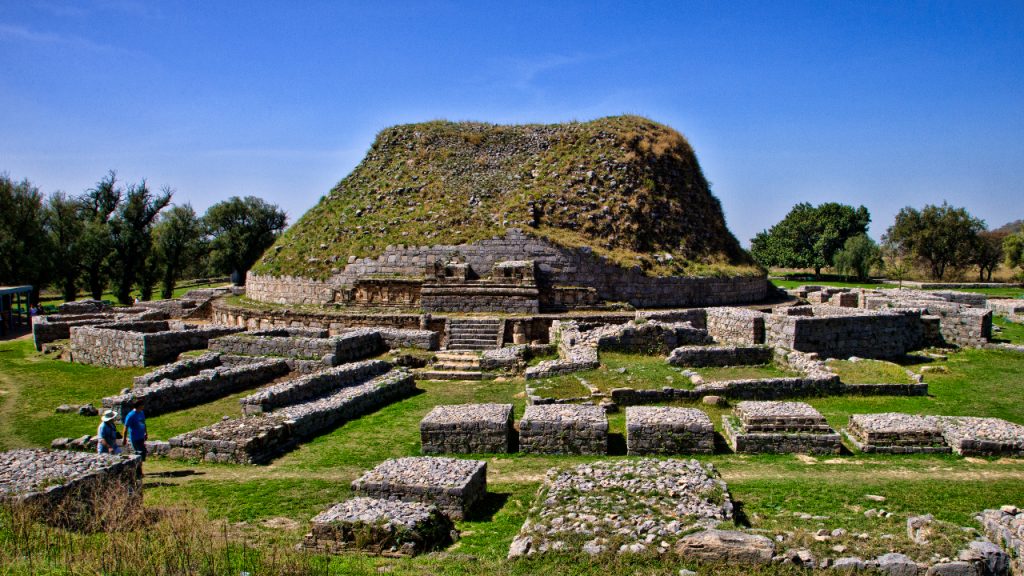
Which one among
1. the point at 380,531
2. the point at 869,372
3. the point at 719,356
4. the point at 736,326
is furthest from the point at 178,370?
the point at 869,372

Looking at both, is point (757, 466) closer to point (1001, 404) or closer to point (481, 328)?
point (1001, 404)

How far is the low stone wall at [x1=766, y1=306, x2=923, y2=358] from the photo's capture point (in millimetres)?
17453

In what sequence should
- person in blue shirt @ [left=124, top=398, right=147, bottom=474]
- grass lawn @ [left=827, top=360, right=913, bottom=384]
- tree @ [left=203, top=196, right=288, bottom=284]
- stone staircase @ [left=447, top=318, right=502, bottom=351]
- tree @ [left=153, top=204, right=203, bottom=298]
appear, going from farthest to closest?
tree @ [left=203, top=196, right=288, bottom=284] → tree @ [left=153, top=204, right=203, bottom=298] → stone staircase @ [left=447, top=318, right=502, bottom=351] → grass lawn @ [left=827, top=360, right=913, bottom=384] → person in blue shirt @ [left=124, top=398, right=147, bottom=474]

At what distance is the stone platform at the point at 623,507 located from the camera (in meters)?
6.25

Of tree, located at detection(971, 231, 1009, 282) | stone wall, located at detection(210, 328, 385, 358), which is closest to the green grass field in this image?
stone wall, located at detection(210, 328, 385, 358)

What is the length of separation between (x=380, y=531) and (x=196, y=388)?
10167 millimetres

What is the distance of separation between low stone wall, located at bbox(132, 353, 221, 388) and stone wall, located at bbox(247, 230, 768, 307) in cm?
972

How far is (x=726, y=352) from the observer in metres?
16.4

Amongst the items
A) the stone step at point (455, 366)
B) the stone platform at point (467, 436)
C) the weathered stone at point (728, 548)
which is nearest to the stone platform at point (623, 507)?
the weathered stone at point (728, 548)

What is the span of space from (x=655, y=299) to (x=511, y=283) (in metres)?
6.63

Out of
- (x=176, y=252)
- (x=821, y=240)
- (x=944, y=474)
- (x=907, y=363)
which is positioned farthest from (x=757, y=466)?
(x=821, y=240)

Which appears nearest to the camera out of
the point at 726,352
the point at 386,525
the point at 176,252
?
the point at 386,525

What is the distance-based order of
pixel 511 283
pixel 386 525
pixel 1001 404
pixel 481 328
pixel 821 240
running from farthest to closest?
pixel 821 240, pixel 511 283, pixel 481 328, pixel 1001 404, pixel 386 525

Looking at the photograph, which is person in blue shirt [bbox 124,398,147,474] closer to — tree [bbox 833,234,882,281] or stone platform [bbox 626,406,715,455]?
stone platform [bbox 626,406,715,455]
